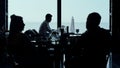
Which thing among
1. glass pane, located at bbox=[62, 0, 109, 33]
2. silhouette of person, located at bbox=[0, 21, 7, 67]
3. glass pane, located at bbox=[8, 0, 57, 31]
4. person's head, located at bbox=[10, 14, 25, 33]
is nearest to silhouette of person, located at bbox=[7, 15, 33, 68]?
person's head, located at bbox=[10, 14, 25, 33]

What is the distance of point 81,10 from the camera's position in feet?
40.2

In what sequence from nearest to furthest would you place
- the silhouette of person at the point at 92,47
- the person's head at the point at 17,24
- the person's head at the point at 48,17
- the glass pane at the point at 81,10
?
the silhouette of person at the point at 92,47, the person's head at the point at 17,24, the person's head at the point at 48,17, the glass pane at the point at 81,10

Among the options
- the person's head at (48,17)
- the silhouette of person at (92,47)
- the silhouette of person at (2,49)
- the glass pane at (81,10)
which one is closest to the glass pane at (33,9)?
the glass pane at (81,10)

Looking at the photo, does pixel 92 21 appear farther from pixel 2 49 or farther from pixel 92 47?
pixel 2 49

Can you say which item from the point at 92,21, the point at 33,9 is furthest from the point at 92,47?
the point at 33,9

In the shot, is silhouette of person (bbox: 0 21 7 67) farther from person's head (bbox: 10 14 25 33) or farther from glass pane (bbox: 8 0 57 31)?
person's head (bbox: 10 14 25 33)

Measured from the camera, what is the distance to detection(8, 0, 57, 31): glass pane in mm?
11000

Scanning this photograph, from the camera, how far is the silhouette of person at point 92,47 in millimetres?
3988

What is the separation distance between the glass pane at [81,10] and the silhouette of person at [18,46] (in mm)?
5680

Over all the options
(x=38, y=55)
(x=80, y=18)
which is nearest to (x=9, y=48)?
(x=38, y=55)

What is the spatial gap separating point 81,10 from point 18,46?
8033 mm

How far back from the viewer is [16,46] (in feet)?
14.3

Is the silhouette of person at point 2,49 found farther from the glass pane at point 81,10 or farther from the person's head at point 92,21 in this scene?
the person's head at point 92,21

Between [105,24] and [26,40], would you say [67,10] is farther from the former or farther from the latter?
[26,40]
